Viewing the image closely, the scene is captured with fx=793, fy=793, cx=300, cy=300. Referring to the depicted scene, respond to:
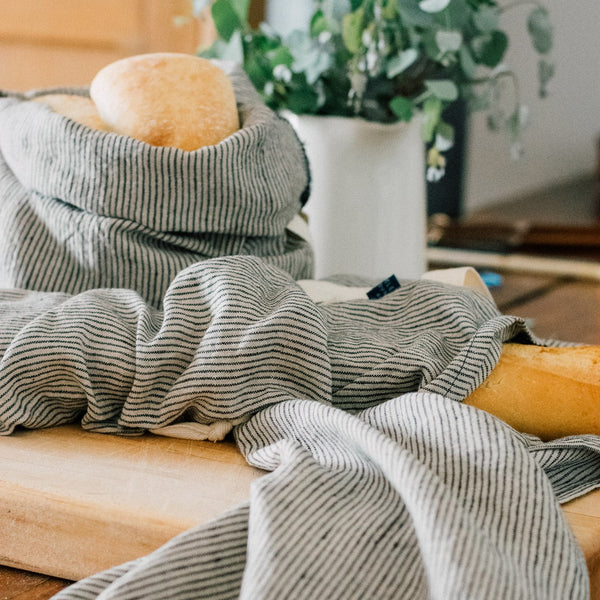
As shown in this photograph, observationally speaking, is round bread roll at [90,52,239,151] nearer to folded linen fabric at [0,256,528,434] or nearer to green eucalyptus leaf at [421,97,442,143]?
folded linen fabric at [0,256,528,434]

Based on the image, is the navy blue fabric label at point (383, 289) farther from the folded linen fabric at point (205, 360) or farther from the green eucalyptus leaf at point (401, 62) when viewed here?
the green eucalyptus leaf at point (401, 62)

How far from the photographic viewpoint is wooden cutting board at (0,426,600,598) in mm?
363

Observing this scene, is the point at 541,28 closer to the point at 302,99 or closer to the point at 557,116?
the point at 302,99

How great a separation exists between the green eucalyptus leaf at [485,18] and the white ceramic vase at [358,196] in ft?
0.38

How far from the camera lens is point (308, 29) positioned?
0.82 meters

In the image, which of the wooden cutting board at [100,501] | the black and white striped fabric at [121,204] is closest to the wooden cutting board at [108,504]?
the wooden cutting board at [100,501]

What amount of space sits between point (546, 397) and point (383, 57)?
17.9 inches

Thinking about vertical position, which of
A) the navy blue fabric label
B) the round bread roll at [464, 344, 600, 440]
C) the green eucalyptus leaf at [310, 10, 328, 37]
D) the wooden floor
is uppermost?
the green eucalyptus leaf at [310, 10, 328, 37]

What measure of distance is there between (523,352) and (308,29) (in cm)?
48

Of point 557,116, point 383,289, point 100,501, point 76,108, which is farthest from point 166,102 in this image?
point 557,116

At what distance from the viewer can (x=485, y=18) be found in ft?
2.57

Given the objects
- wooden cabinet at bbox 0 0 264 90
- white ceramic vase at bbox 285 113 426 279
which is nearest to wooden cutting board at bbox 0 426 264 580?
white ceramic vase at bbox 285 113 426 279

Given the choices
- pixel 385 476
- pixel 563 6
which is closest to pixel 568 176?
pixel 563 6

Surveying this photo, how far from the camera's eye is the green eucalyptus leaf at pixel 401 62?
76 centimetres
